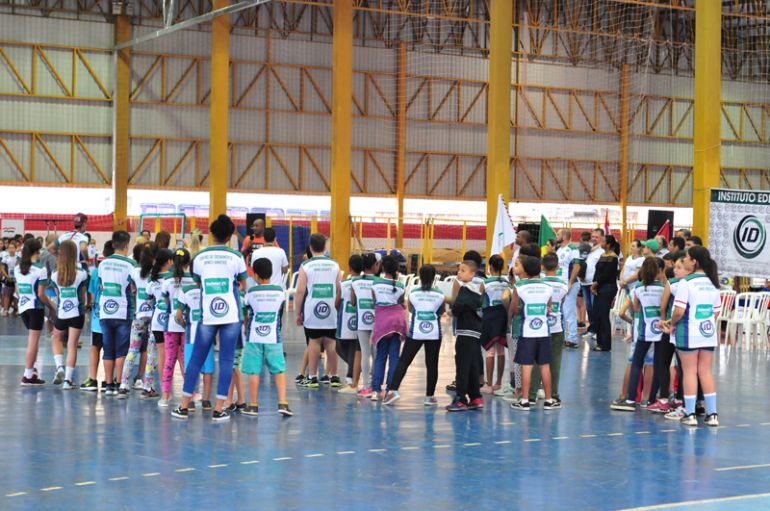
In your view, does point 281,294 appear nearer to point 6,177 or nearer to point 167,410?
point 167,410

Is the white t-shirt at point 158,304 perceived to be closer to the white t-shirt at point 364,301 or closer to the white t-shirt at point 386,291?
the white t-shirt at point 364,301

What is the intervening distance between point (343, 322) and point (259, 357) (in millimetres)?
1743

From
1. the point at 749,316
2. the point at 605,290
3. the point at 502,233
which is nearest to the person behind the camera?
the point at 605,290

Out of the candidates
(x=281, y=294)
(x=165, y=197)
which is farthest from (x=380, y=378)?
(x=165, y=197)

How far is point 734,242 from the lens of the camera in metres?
18.5

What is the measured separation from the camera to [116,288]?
1045cm

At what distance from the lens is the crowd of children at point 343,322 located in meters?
9.55

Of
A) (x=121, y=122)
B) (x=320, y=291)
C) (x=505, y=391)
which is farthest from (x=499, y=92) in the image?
(x=320, y=291)

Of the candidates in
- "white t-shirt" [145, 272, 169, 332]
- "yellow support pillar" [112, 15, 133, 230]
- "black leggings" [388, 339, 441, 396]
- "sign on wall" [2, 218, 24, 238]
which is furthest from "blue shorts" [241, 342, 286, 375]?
"yellow support pillar" [112, 15, 133, 230]

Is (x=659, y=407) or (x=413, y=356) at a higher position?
(x=413, y=356)

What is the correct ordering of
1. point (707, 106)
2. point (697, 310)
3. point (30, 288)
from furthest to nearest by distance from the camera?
1. point (707, 106)
2. point (30, 288)
3. point (697, 310)

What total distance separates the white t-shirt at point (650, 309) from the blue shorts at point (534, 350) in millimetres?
917

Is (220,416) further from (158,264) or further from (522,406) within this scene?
(522,406)

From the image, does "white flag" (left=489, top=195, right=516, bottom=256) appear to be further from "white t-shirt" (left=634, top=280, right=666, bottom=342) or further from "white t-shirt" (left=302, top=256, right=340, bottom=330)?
"white t-shirt" (left=634, top=280, right=666, bottom=342)
